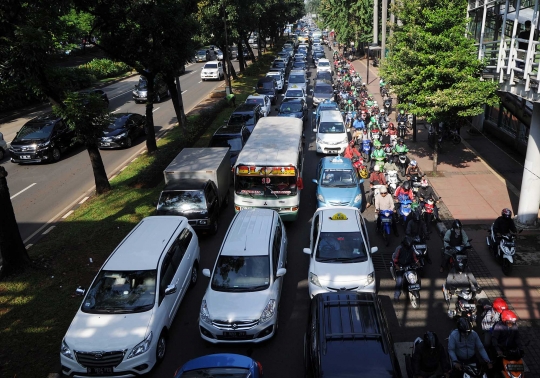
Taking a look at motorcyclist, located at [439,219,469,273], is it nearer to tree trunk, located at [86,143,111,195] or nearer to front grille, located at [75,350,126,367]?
front grille, located at [75,350,126,367]

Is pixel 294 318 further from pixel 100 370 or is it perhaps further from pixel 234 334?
pixel 100 370

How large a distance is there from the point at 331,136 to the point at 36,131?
1431 cm

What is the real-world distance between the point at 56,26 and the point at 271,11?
4215 centimetres

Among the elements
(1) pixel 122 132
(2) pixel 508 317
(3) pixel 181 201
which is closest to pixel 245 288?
(2) pixel 508 317

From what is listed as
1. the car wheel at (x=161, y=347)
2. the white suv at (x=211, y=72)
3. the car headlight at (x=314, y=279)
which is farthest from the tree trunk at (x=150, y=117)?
the white suv at (x=211, y=72)

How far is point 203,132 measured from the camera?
24281mm

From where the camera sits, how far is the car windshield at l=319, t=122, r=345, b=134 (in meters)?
20.1

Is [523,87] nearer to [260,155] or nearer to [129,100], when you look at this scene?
[260,155]

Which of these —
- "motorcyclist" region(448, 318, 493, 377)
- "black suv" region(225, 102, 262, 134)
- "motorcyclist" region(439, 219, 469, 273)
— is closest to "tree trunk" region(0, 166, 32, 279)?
"motorcyclist" region(448, 318, 493, 377)

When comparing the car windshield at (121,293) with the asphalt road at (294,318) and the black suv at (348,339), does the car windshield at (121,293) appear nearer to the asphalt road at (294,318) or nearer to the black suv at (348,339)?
the asphalt road at (294,318)

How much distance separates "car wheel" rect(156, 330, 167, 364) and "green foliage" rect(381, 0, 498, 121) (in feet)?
37.1

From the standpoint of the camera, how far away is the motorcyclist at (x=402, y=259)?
9.61m

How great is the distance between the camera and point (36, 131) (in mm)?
20875

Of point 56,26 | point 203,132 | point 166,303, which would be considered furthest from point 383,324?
point 203,132
